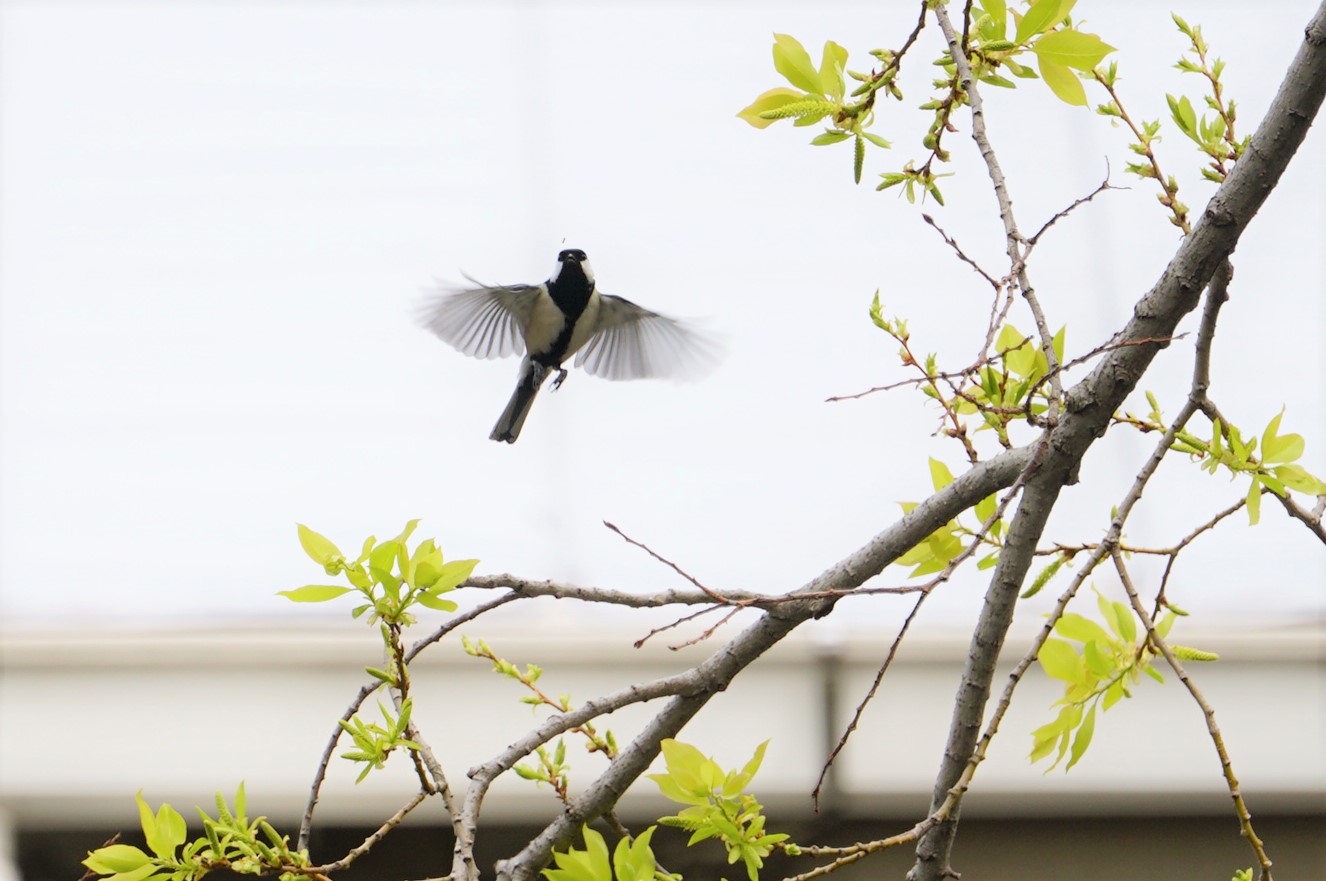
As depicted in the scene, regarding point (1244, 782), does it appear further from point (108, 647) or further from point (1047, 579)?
point (108, 647)

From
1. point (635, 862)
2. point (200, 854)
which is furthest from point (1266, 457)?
point (200, 854)

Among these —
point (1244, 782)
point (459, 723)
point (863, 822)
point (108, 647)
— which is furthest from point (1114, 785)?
point (108, 647)

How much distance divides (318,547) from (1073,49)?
0.41 m

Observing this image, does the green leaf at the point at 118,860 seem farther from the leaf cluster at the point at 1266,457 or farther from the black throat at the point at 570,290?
the black throat at the point at 570,290

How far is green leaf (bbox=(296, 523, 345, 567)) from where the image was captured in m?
0.54

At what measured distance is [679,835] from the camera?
1491 mm

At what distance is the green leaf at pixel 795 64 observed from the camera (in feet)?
1.85

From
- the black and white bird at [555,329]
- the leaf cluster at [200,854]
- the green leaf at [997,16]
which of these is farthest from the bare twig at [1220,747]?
the black and white bird at [555,329]

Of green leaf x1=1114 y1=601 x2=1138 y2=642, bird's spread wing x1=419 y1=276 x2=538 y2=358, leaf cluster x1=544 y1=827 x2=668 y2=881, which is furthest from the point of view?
bird's spread wing x1=419 y1=276 x2=538 y2=358

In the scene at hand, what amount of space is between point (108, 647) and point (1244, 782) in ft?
4.56

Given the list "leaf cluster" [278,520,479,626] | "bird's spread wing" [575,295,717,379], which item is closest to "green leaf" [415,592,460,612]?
"leaf cluster" [278,520,479,626]

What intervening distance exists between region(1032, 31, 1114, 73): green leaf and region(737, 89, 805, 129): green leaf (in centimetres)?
11

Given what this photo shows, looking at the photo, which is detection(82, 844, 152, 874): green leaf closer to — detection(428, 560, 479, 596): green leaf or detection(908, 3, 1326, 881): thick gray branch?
detection(428, 560, 479, 596): green leaf

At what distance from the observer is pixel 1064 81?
55cm
